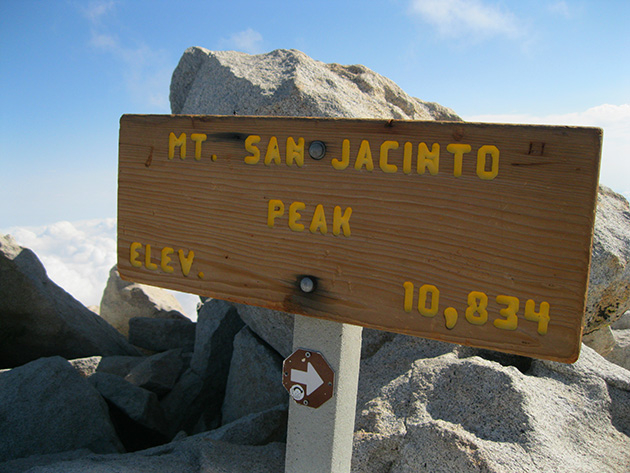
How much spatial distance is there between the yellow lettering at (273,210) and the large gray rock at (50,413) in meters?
2.35

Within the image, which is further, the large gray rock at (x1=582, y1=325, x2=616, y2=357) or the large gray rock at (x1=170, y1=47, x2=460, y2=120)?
the large gray rock at (x1=582, y1=325, x2=616, y2=357)

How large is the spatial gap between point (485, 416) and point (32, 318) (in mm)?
4025

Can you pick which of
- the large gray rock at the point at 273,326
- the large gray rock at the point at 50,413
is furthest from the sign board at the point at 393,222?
the large gray rock at the point at 50,413

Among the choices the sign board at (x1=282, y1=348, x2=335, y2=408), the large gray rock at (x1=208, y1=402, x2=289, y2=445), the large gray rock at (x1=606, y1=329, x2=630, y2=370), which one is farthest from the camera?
the large gray rock at (x1=606, y1=329, x2=630, y2=370)

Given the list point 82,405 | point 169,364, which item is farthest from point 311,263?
point 169,364

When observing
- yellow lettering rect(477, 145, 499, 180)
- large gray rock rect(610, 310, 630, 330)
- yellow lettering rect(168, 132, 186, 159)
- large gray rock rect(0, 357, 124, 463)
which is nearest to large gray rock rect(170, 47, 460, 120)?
yellow lettering rect(168, 132, 186, 159)

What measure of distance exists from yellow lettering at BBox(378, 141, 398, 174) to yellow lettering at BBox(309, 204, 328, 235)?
239 mm

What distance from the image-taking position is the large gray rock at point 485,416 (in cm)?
207

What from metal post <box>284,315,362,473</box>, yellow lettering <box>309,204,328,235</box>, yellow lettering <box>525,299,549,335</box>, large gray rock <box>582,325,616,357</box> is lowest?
large gray rock <box>582,325,616,357</box>

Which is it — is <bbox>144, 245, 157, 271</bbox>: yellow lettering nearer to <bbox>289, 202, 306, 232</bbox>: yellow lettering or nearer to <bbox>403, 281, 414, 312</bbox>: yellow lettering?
<bbox>289, 202, 306, 232</bbox>: yellow lettering

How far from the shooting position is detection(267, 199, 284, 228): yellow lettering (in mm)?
1586

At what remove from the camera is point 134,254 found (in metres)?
1.89

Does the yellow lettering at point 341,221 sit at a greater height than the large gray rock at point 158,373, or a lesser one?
greater

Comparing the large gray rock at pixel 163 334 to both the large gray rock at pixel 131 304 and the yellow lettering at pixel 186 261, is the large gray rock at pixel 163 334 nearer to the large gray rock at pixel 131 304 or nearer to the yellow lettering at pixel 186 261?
the large gray rock at pixel 131 304
